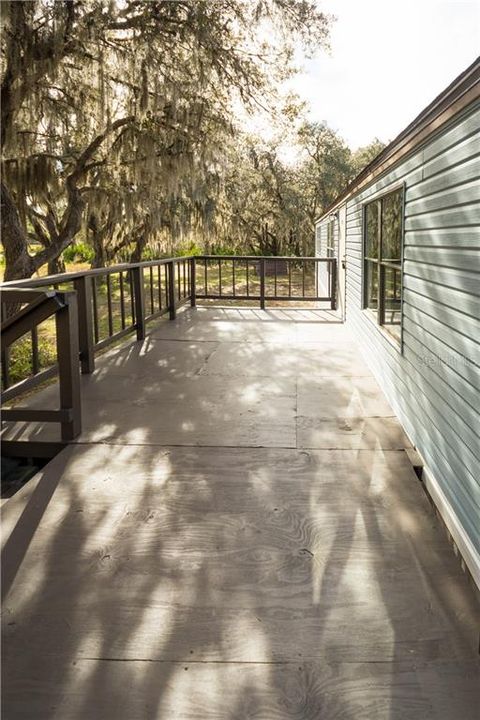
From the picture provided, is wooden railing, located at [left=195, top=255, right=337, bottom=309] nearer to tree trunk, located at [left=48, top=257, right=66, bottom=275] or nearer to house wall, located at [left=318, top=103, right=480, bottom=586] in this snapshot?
tree trunk, located at [left=48, top=257, right=66, bottom=275]

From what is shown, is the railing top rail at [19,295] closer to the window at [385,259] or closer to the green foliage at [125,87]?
the window at [385,259]

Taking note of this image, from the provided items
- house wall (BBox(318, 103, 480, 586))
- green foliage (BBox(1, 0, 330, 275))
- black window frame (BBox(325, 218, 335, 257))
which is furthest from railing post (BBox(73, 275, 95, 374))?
black window frame (BBox(325, 218, 335, 257))

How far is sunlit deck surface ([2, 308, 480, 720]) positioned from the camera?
1.59 metres

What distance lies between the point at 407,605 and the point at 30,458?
242 cm

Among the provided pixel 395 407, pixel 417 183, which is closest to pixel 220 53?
pixel 417 183

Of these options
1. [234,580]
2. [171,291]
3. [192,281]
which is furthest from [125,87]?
[234,580]

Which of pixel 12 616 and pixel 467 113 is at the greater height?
pixel 467 113

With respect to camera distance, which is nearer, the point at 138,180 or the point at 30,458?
the point at 30,458

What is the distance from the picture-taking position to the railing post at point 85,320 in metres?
5.03

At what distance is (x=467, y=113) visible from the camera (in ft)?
7.64

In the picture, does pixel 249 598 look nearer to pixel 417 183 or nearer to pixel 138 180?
pixel 417 183

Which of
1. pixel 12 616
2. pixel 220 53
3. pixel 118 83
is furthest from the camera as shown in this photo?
pixel 118 83

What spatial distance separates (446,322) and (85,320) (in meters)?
3.38

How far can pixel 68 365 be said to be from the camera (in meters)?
3.43
